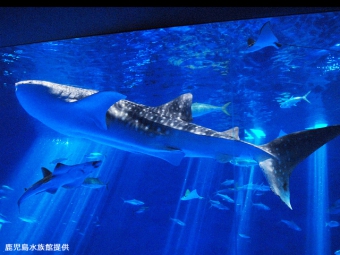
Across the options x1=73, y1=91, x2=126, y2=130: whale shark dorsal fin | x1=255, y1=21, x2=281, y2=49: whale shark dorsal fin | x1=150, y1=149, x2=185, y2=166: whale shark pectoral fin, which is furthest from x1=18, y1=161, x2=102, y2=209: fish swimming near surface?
x1=255, y1=21, x2=281, y2=49: whale shark dorsal fin

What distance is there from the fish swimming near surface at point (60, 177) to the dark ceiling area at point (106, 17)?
8.11 ft

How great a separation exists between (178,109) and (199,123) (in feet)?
40.5

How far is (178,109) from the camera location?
399 cm

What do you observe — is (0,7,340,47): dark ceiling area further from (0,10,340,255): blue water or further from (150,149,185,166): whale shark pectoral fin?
(150,149,185,166): whale shark pectoral fin

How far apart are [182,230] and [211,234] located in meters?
1.95

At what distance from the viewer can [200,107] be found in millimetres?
6496

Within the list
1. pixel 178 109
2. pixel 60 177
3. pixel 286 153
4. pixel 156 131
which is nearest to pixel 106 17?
pixel 178 109

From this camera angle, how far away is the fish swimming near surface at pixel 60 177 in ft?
15.1

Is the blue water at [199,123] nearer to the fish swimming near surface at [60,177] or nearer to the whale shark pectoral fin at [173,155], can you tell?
the whale shark pectoral fin at [173,155]

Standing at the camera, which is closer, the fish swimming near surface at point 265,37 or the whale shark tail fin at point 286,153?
the whale shark tail fin at point 286,153

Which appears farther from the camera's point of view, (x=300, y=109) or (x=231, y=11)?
(x=300, y=109)

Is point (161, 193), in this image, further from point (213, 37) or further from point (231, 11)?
point (231, 11)

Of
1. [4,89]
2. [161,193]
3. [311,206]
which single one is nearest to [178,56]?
[4,89]

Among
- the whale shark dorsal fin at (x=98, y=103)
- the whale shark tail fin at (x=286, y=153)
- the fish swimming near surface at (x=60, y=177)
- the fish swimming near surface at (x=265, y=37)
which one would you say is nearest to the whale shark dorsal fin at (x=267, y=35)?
the fish swimming near surface at (x=265, y=37)
